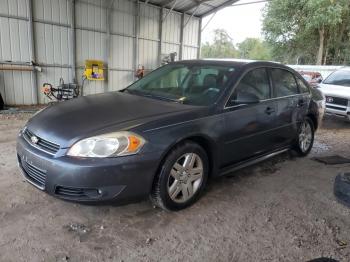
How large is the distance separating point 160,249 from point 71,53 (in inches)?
363

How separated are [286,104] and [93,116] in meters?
2.64

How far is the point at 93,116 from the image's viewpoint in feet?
9.04

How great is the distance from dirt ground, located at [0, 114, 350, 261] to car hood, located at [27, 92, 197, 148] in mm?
771

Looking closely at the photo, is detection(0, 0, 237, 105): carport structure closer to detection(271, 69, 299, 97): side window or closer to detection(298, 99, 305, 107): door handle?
detection(271, 69, 299, 97): side window

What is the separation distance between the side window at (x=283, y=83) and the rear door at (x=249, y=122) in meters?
0.20

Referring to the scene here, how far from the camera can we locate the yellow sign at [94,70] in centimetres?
1057

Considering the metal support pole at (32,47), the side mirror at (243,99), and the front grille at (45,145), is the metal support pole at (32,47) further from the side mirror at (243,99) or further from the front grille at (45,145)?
the side mirror at (243,99)

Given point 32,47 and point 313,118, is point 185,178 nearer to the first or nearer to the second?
point 313,118

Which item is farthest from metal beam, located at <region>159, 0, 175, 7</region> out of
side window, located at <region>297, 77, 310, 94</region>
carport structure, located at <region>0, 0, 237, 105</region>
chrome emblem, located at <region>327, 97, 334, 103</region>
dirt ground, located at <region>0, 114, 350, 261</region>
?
dirt ground, located at <region>0, 114, 350, 261</region>

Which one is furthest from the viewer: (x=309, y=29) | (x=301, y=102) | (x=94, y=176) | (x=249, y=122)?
(x=309, y=29)

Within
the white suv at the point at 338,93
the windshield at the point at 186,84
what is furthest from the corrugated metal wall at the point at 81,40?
the white suv at the point at 338,93

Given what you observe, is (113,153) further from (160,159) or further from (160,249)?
(160,249)

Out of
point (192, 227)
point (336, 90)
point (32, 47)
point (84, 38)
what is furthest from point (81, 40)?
point (192, 227)

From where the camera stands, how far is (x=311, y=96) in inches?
187
